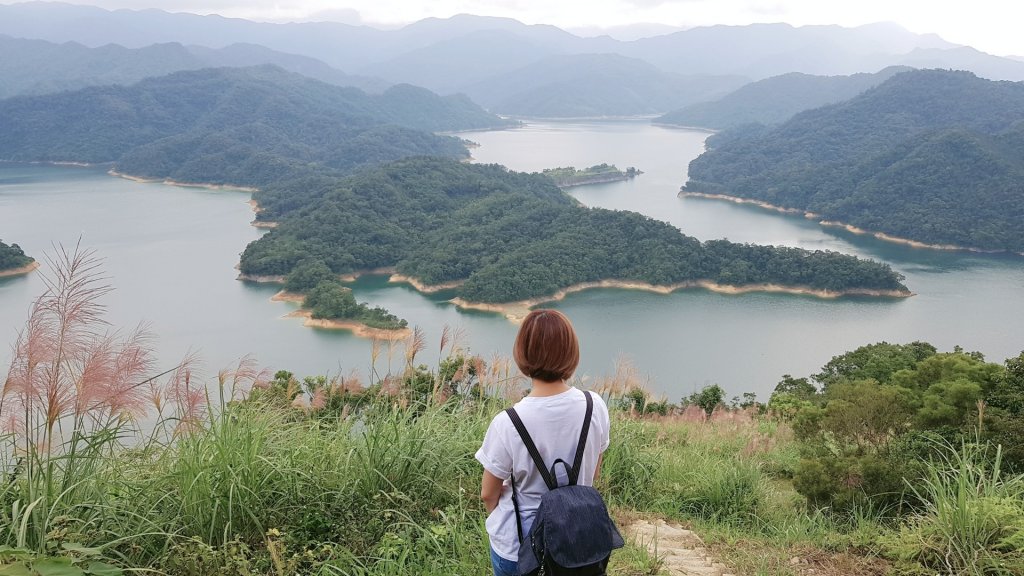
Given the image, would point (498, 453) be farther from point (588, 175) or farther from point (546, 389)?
point (588, 175)

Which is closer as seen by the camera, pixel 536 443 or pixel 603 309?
pixel 536 443

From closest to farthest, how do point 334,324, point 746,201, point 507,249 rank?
point 334,324
point 507,249
point 746,201

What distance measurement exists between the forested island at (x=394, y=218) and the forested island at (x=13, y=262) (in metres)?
10.0

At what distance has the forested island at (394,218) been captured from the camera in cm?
3045

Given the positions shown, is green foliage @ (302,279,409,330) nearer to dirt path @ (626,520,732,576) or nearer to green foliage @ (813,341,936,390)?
green foliage @ (813,341,936,390)

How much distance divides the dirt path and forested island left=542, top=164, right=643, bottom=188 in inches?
2237

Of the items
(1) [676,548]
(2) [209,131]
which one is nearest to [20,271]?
(1) [676,548]

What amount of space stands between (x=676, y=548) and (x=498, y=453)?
109 cm

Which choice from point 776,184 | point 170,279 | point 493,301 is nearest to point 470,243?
point 493,301

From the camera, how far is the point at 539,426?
4.29ft

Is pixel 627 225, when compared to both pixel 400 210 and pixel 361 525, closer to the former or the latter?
pixel 400 210

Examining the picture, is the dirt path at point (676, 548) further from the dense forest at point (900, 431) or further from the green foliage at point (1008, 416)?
the green foliage at point (1008, 416)

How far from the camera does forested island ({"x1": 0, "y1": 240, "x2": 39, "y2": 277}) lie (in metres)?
30.7

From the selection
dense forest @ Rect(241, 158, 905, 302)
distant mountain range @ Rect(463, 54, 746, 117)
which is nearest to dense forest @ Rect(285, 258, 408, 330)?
dense forest @ Rect(241, 158, 905, 302)
